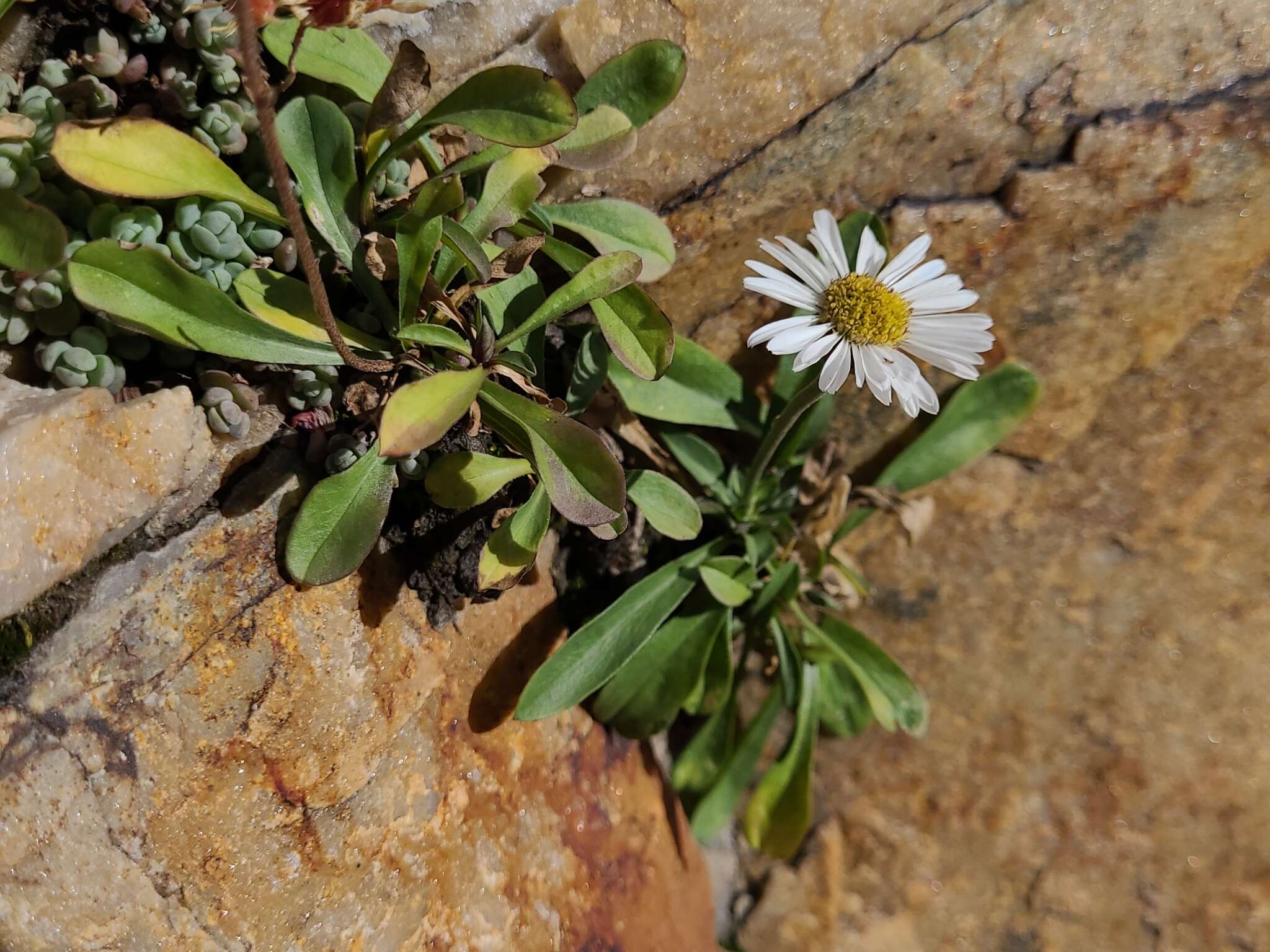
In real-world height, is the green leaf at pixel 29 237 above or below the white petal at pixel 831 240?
above

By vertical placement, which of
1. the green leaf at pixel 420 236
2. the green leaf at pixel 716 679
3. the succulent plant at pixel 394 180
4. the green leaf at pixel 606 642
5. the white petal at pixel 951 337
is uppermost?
the succulent plant at pixel 394 180

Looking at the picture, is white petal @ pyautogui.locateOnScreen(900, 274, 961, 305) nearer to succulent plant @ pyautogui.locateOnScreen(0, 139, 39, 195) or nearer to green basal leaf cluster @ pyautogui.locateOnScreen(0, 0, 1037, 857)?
green basal leaf cluster @ pyautogui.locateOnScreen(0, 0, 1037, 857)

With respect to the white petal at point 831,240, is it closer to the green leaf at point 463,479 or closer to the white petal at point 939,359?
the white petal at point 939,359

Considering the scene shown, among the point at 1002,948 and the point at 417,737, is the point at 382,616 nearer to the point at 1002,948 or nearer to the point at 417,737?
the point at 417,737

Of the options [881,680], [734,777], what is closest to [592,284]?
[881,680]

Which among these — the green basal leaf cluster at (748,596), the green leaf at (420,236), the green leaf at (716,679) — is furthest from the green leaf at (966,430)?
the green leaf at (420,236)

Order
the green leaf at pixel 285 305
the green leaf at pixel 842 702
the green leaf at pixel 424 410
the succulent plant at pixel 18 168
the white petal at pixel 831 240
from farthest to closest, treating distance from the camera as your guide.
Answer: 1. the green leaf at pixel 842 702
2. the white petal at pixel 831 240
3. the green leaf at pixel 285 305
4. the succulent plant at pixel 18 168
5. the green leaf at pixel 424 410

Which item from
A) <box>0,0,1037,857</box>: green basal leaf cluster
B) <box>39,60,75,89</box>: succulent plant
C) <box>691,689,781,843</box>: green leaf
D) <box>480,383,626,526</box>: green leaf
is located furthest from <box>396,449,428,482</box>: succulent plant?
<box>691,689,781,843</box>: green leaf
